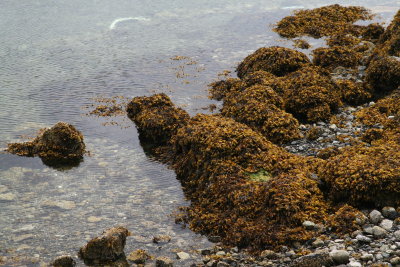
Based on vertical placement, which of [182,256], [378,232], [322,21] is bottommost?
[182,256]

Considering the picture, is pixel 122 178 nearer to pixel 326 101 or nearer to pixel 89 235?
pixel 89 235

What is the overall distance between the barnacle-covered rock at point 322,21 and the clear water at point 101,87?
85 cm

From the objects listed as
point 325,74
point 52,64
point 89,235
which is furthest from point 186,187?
point 52,64

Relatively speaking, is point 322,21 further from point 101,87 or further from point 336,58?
point 101,87

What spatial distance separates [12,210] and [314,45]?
14417mm

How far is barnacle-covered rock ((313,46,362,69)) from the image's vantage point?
18844mm

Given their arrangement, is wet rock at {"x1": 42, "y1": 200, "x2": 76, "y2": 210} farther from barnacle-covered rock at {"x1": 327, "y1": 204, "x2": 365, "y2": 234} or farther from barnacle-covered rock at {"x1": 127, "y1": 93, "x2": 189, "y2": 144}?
barnacle-covered rock at {"x1": 327, "y1": 204, "x2": 365, "y2": 234}

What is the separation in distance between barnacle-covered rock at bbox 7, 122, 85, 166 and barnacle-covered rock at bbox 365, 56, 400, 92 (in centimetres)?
933

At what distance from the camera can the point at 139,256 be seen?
10.3 m

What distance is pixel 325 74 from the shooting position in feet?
57.9

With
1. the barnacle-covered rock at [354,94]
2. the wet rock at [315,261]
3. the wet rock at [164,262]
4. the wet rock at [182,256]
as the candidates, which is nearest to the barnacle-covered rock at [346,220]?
the wet rock at [315,261]

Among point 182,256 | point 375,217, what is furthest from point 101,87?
point 375,217

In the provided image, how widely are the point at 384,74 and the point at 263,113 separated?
4.42 meters

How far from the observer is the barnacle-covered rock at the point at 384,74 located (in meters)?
16.5
